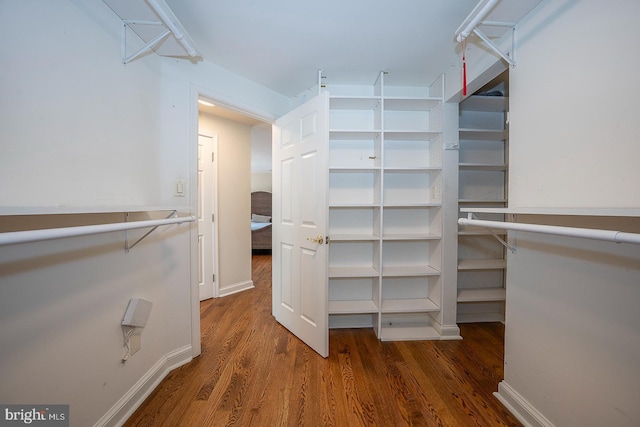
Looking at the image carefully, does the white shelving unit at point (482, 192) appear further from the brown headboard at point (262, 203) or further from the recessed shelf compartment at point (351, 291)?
the brown headboard at point (262, 203)

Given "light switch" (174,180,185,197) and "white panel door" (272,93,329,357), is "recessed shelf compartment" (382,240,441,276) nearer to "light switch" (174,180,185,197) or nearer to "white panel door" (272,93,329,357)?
"white panel door" (272,93,329,357)

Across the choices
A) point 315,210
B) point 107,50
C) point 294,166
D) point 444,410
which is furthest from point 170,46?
point 444,410

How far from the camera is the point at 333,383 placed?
1505mm

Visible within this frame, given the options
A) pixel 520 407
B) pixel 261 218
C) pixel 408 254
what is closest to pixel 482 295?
pixel 408 254

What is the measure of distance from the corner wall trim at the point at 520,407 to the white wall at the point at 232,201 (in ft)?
9.05

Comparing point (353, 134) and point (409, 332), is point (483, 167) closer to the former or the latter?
point (353, 134)

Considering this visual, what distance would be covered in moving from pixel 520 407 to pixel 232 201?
120 inches

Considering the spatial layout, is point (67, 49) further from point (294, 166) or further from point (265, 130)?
point (265, 130)

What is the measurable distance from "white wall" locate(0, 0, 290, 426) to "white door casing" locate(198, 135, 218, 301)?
117 centimetres

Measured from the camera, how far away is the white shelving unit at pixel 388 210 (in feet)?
6.87

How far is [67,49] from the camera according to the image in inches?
38.5

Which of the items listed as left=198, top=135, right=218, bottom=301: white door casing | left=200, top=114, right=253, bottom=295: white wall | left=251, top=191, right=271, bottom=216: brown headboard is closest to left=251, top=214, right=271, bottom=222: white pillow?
left=251, top=191, right=271, bottom=216: brown headboard

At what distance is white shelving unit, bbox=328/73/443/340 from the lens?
6.87 feet

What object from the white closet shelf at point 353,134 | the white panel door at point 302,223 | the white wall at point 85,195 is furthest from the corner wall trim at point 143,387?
the white closet shelf at point 353,134
